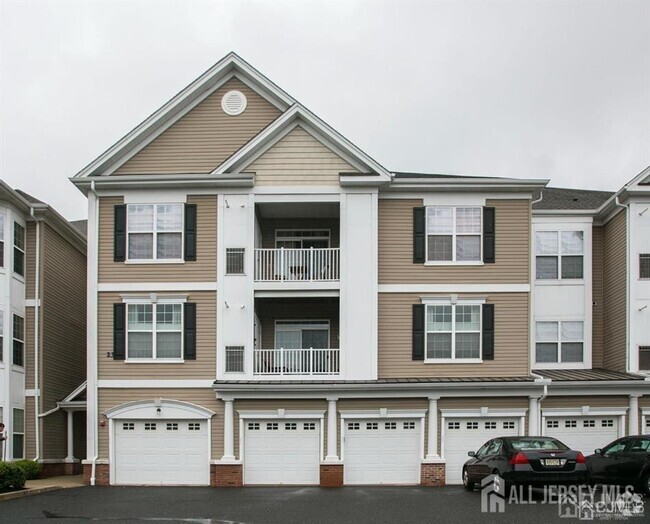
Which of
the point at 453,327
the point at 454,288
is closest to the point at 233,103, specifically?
the point at 454,288

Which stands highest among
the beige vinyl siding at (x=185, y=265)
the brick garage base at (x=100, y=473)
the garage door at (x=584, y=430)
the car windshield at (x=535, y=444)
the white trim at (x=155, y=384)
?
the beige vinyl siding at (x=185, y=265)

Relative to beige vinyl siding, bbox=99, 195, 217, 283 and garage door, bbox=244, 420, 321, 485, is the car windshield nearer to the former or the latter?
garage door, bbox=244, 420, 321, 485

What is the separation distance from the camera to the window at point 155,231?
90.8ft

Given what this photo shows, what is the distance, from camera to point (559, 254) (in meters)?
30.5

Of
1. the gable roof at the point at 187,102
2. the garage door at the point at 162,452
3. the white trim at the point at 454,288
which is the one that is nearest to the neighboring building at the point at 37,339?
the gable roof at the point at 187,102

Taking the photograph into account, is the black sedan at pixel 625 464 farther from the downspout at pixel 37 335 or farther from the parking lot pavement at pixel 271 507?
the downspout at pixel 37 335

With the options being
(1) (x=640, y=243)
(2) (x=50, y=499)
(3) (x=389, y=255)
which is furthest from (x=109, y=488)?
(1) (x=640, y=243)

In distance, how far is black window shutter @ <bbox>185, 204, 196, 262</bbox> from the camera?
2750cm

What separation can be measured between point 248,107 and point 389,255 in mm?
6357

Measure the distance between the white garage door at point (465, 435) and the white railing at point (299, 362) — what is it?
380 centimetres

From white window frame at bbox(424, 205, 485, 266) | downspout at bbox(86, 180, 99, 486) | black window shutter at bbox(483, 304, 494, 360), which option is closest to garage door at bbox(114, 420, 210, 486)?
downspout at bbox(86, 180, 99, 486)

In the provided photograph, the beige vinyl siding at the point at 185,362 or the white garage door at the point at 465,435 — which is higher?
the beige vinyl siding at the point at 185,362

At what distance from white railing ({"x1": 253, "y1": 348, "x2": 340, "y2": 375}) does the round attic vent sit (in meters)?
7.44

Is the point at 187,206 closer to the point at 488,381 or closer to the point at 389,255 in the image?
the point at 389,255
